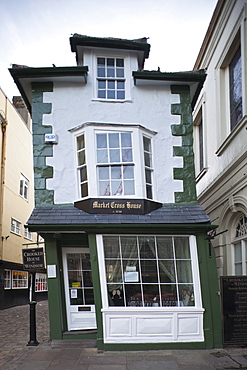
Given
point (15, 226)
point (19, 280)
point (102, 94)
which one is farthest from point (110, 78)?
point (19, 280)

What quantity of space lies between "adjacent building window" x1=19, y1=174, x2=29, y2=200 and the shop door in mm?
13743

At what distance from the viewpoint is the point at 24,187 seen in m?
23.3

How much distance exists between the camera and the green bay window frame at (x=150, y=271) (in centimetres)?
840

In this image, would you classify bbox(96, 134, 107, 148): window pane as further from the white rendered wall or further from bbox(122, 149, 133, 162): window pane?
bbox(122, 149, 133, 162): window pane

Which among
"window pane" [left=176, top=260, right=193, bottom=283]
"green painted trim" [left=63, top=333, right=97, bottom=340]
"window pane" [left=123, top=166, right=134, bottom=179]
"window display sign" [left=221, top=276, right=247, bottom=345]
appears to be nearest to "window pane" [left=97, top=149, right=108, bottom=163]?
"window pane" [left=123, top=166, right=134, bottom=179]

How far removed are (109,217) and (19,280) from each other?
48.2 ft

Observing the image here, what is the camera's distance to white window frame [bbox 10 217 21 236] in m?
20.4

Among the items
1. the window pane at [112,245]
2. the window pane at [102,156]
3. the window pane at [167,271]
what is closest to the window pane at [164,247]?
the window pane at [167,271]

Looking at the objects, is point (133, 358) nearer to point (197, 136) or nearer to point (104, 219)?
point (104, 219)

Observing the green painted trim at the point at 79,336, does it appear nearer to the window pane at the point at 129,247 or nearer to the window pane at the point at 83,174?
the window pane at the point at 129,247

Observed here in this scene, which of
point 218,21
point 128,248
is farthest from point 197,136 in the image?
point 128,248

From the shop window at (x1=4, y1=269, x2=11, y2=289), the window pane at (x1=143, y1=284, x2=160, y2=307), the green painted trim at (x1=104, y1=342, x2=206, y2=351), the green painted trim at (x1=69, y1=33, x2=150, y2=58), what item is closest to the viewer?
the green painted trim at (x1=104, y1=342, x2=206, y2=351)

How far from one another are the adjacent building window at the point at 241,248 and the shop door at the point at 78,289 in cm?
423

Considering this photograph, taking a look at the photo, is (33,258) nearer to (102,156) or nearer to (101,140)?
(102,156)
